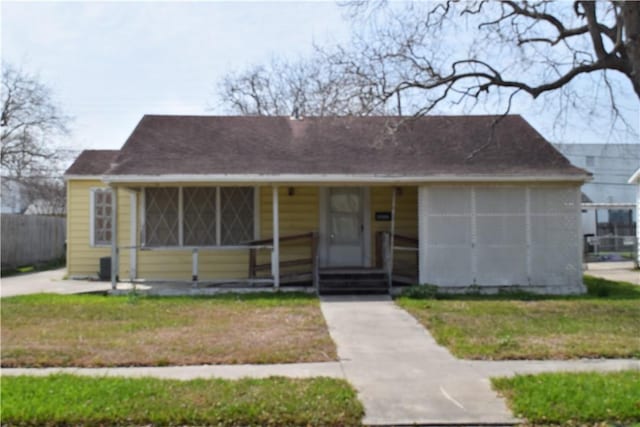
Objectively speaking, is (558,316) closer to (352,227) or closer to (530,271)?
(530,271)

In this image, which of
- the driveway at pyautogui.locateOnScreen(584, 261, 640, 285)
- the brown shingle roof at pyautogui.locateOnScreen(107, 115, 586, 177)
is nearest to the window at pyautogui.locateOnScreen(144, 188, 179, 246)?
the brown shingle roof at pyautogui.locateOnScreen(107, 115, 586, 177)

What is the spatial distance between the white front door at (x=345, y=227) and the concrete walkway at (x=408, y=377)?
475 cm

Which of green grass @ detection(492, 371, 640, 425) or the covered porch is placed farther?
the covered porch

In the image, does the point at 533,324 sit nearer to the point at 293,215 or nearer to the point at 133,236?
the point at 293,215

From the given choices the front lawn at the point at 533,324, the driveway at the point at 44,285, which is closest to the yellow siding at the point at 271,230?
the driveway at the point at 44,285

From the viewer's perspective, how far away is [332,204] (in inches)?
587

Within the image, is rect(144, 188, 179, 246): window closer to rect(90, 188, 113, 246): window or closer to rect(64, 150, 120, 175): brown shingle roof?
rect(90, 188, 113, 246): window

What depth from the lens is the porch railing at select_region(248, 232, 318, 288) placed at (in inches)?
528

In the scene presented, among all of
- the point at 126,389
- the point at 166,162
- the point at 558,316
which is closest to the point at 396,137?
the point at 166,162

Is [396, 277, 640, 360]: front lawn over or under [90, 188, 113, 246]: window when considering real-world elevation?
under

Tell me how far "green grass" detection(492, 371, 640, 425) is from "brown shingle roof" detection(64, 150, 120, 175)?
1345 centimetres

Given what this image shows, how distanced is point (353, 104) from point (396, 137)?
229cm

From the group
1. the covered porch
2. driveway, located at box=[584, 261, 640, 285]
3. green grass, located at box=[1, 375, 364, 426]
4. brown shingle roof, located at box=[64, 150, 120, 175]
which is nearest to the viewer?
green grass, located at box=[1, 375, 364, 426]

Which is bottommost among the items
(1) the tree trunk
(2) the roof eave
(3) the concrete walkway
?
(3) the concrete walkway
